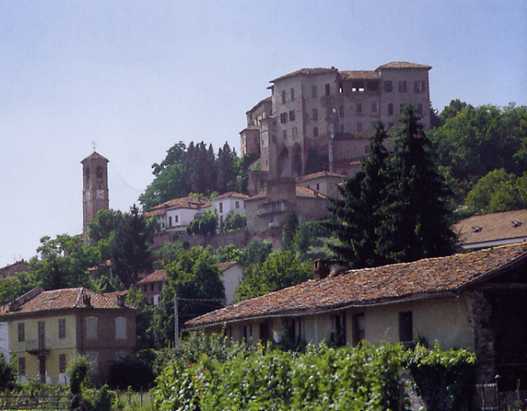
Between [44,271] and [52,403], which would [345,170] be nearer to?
[44,271]

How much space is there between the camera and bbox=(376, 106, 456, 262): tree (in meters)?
47.8

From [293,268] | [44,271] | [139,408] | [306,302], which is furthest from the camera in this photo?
[44,271]

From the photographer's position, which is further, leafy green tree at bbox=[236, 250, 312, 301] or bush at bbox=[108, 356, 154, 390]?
leafy green tree at bbox=[236, 250, 312, 301]

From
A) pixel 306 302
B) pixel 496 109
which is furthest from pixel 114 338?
pixel 496 109

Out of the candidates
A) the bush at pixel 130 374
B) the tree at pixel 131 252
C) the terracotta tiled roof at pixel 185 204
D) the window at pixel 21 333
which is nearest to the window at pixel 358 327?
the bush at pixel 130 374

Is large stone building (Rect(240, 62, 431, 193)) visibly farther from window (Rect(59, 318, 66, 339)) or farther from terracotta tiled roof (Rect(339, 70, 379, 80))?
window (Rect(59, 318, 66, 339))

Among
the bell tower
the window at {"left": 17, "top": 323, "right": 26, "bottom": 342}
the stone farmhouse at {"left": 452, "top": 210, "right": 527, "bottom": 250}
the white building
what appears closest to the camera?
the window at {"left": 17, "top": 323, "right": 26, "bottom": 342}

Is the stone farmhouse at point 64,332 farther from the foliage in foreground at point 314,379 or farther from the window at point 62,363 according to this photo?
the foliage in foreground at point 314,379

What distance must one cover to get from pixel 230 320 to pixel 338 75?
119272mm

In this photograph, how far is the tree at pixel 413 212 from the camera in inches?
1880

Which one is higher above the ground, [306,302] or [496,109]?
[496,109]

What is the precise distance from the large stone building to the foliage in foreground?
4863 inches

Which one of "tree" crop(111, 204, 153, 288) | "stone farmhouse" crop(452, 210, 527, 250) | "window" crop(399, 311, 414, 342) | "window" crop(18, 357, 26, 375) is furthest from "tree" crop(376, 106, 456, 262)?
"tree" crop(111, 204, 153, 288)

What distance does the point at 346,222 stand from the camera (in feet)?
169
